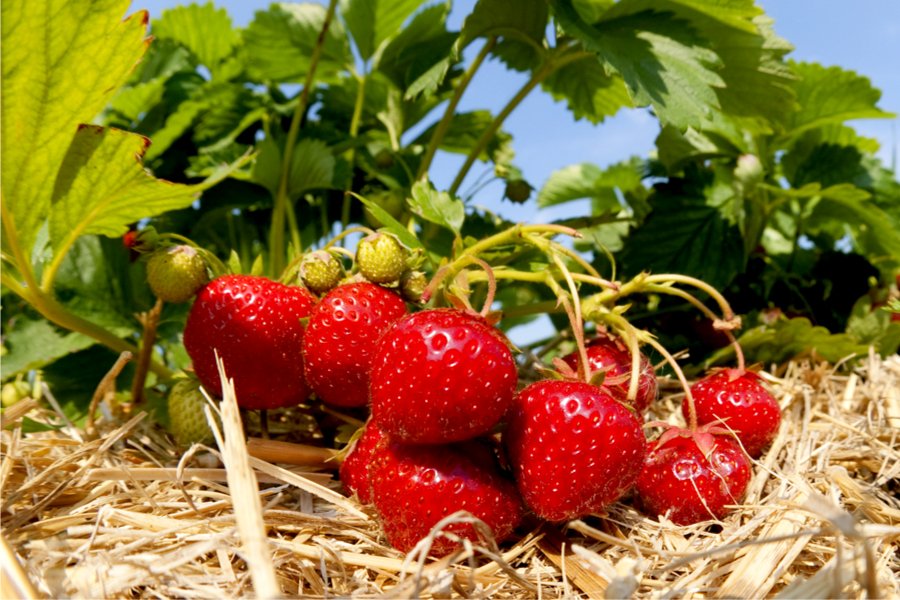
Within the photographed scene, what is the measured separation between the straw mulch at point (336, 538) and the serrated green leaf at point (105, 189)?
0.26 m

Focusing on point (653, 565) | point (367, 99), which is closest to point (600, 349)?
point (653, 565)

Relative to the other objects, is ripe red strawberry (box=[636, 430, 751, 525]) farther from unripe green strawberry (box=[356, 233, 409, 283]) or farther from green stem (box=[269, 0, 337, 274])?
green stem (box=[269, 0, 337, 274])

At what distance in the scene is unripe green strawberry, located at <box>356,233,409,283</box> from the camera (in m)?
0.95

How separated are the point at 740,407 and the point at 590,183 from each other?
124cm

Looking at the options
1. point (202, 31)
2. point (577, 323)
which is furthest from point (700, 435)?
point (202, 31)

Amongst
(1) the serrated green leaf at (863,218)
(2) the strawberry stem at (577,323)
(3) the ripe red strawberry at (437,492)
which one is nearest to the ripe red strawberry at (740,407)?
(2) the strawberry stem at (577,323)

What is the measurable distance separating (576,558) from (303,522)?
1.00 ft

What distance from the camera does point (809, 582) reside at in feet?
2.07

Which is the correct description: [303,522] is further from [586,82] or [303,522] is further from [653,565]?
[586,82]

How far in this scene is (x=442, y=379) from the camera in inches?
29.6

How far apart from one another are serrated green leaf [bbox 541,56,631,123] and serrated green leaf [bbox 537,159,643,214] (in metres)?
0.41

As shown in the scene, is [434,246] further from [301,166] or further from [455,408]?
[455,408]

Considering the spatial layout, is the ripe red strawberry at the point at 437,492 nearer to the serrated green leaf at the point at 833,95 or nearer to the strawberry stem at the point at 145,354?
the strawberry stem at the point at 145,354

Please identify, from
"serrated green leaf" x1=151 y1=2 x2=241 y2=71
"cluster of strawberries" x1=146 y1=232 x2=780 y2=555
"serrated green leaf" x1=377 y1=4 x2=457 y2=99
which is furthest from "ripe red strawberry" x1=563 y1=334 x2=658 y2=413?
"serrated green leaf" x1=151 y1=2 x2=241 y2=71
